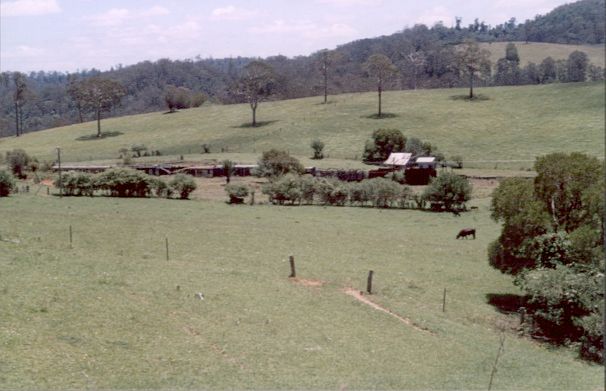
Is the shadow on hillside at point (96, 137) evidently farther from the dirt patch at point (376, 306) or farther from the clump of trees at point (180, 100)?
the dirt patch at point (376, 306)

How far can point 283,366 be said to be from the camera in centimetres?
2078

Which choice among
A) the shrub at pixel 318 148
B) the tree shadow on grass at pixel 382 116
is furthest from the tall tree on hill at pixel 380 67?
the shrub at pixel 318 148

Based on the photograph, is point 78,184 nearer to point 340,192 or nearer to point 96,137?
point 340,192

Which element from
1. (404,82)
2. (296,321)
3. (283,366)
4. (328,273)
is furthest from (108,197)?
(404,82)

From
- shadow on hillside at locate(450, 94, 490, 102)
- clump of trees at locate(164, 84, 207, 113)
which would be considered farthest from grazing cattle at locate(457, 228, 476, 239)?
clump of trees at locate(164, 84, 207, 113)

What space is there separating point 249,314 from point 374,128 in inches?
3429

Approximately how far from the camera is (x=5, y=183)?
201 ft

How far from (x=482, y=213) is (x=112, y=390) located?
45.1 meters

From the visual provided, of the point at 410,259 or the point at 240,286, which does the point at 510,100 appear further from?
the point at 240,286

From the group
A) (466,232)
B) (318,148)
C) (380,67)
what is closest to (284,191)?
(466,232)

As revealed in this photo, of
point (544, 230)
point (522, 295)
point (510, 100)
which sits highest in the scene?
point (510, 100)

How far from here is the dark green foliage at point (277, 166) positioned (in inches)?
2982

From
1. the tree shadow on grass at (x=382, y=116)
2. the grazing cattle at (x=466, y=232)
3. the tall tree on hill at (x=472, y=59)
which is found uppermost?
the tall tree on hill at (x=472, y=59)

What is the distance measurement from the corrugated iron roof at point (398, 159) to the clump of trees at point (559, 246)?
44.6 m
